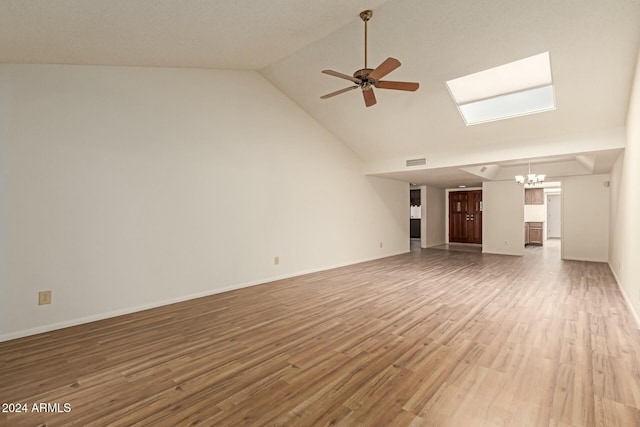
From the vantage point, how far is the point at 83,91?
329 cm

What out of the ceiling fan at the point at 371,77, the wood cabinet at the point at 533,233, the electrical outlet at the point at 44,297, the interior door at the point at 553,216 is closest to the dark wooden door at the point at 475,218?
the wood cabinet at the point at 533,233

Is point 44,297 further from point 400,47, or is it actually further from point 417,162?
point 417,162

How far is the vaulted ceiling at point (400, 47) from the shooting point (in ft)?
8.30

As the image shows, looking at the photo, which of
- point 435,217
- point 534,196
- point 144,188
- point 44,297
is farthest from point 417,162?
point 534,196

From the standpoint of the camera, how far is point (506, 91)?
4.41 metres

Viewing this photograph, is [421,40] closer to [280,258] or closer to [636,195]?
[636,195]

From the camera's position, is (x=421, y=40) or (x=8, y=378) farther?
(x=421, y=40)

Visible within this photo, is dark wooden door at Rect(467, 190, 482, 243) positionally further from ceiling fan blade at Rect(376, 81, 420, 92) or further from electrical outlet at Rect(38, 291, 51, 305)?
electrical outlet at Rect(38, 291, 51, 305)

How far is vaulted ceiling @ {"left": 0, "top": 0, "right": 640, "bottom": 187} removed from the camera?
8.30ft

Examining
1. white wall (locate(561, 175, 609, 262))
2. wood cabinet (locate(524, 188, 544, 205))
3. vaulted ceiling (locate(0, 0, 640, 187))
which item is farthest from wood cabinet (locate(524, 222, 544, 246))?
vaulted ceiling (locate(0, 0, 640, 187))

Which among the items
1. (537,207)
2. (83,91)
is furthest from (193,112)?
(537,207)

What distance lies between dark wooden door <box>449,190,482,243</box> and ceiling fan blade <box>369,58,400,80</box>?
29.9 feet

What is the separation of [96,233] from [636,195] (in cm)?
573

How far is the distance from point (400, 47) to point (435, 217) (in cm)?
780
